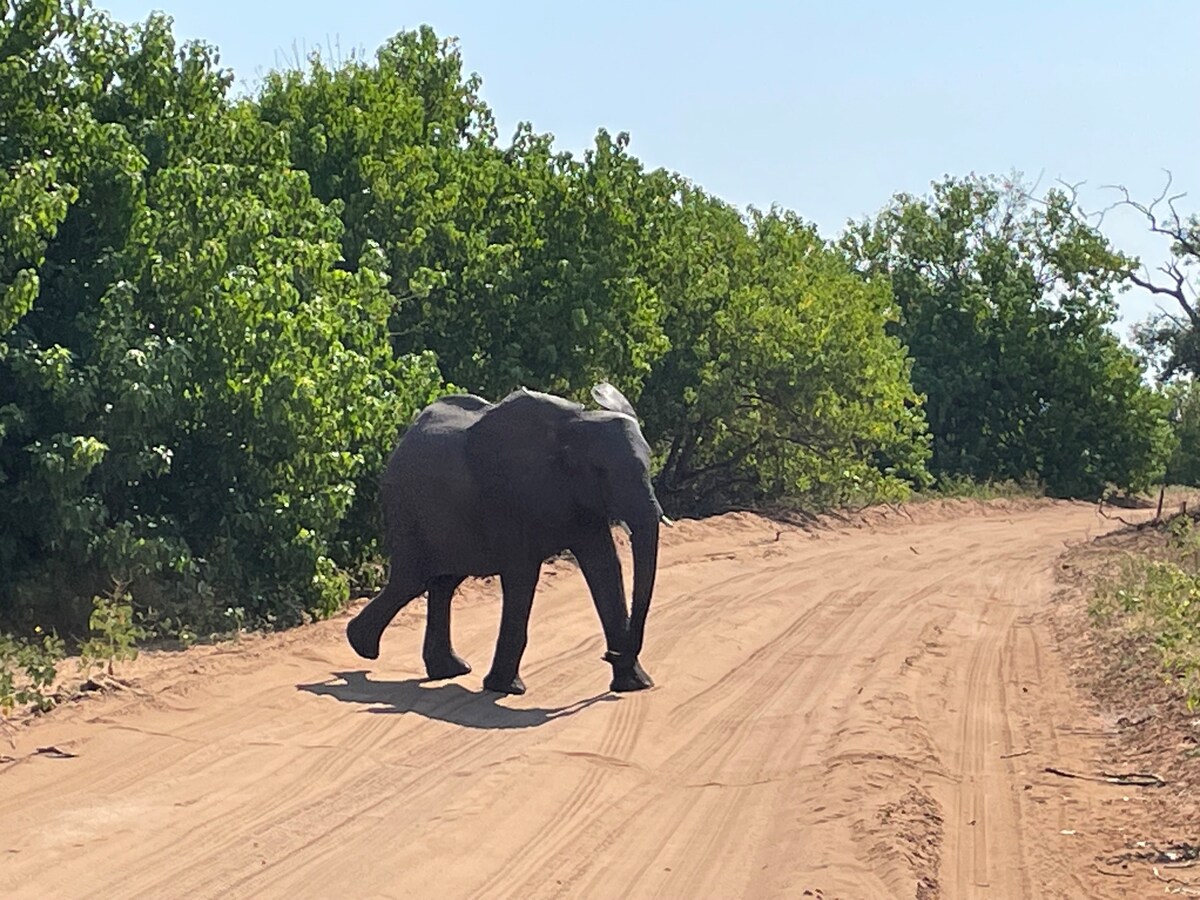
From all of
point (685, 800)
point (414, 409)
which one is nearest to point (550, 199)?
point (414, 409)

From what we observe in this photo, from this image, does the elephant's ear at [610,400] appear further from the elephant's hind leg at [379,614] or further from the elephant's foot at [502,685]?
the elephant's foot at [502,685]

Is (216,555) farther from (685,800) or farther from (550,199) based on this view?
(550,199)

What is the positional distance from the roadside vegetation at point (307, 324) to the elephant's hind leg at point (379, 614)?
1.93 m

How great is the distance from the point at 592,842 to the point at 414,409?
10.3 m

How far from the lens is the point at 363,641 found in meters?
12.8

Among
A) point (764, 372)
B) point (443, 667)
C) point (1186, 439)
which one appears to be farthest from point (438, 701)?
point (1186, 439)

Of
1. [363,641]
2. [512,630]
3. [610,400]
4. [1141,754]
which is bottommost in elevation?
[1141,754]

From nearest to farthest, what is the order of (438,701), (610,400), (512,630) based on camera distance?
(438,701) < (512,630) < (610,400)

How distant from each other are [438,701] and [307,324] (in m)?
5.12

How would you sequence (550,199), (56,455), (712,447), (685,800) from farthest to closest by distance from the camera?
(712,447) < (550,199) < (56,455) < (685,800)

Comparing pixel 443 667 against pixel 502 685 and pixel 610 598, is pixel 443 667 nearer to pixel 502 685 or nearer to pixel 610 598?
pixel 502 685

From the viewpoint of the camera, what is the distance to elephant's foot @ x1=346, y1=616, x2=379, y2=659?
12.8 meters

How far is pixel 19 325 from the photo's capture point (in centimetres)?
1405

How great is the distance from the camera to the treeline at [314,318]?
13.9 m
